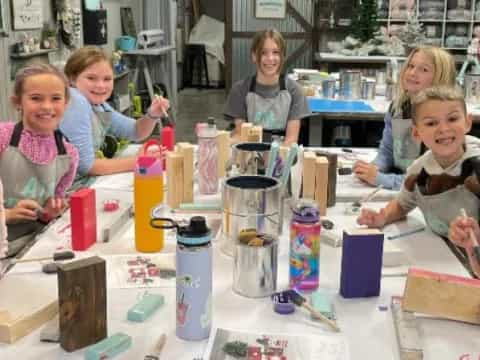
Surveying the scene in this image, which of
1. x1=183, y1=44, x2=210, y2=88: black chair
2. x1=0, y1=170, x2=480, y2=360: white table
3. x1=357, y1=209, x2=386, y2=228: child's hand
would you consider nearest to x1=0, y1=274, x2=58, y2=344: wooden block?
x1=0, y1=170, x2=480, y2=360: white table

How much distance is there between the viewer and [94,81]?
261 centimetres

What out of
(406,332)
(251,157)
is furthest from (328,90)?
(406,332)

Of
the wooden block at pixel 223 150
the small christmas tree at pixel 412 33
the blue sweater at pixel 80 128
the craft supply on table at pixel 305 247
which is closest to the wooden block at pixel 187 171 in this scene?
the wooden block at pixel 223 150

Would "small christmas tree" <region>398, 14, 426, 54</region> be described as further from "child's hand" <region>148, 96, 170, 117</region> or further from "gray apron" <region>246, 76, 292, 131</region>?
"child's hand" <region>148, 96, 170, 117</region>

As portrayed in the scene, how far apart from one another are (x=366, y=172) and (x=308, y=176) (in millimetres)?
444

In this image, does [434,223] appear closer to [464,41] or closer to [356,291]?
[356,291]

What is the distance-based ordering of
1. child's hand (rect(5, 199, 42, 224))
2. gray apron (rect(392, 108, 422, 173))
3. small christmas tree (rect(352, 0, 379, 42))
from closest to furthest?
child's hand (rect(5, 199, 42, 224)) < gray apron (rect(392, 108, 422, 173)) < small christmas tree (rect(352, 0, 379, 42))

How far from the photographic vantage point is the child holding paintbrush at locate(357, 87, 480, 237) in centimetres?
177

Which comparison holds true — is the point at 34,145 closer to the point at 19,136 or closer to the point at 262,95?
the point at 19,136

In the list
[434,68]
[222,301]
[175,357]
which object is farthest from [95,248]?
[434,68]

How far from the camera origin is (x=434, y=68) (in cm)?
260

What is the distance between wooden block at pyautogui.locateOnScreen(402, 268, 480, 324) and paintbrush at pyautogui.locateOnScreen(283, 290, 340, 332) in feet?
0.55

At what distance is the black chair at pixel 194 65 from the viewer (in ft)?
33.5

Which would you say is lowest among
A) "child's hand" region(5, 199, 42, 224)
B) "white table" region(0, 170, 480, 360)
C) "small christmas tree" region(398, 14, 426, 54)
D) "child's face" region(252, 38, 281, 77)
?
"white table" region(0, 170, 480, 360)
